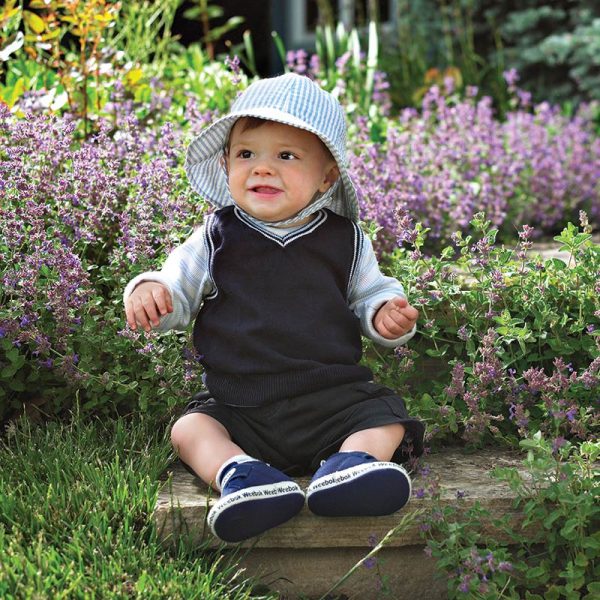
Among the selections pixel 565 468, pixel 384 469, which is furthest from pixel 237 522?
pixel 565 468

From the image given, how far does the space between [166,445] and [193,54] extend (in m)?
3.94

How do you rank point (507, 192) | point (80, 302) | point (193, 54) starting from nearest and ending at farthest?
point (80, 302) < point (507, 192) < point (193, 54)

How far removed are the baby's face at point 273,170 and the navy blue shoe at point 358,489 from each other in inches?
27.5

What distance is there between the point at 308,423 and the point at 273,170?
66 cm

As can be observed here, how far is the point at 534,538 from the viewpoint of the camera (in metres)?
2.45

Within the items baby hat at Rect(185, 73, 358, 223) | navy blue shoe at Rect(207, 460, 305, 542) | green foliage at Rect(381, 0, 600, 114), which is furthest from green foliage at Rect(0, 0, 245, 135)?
green foliage at Rect(381, 0, 600, 114)

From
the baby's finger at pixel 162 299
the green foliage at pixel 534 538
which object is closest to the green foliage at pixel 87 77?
the baby's finger at pixel 162 299

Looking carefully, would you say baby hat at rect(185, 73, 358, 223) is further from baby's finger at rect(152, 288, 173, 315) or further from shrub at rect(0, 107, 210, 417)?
baby's finger at rect(152, 288, 173, 315)

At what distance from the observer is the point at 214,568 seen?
2.28m

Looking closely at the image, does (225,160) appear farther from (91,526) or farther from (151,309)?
(91,526)

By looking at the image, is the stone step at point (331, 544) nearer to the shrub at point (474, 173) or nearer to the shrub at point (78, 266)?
the shrub at point (78, 266)

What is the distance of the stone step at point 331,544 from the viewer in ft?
8.05

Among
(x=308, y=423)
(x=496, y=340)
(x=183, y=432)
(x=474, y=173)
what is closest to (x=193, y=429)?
(x=183, y=432)

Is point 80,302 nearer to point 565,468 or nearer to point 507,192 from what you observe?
point 565,468
